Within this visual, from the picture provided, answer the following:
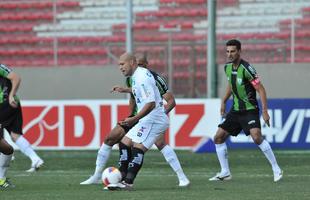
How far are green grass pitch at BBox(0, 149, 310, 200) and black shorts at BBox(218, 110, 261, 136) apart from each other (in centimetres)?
73

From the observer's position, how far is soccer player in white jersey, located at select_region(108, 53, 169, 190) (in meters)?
11.0

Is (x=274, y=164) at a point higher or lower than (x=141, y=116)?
lower

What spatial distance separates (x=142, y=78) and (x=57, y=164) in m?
6.25

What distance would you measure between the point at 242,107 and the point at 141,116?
2.72 metres

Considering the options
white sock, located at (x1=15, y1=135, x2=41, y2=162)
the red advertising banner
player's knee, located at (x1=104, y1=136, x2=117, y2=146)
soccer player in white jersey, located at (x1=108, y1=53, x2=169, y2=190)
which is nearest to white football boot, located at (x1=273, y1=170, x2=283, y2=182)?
soccer player in white jersey, located at (x1=108, y1=53, x2=169, y2=190)

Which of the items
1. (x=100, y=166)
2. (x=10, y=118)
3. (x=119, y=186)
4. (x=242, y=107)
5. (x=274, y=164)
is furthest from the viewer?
(x=10, y=118)

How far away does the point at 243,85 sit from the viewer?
515 inches

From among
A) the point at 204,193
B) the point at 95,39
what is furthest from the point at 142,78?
the point at 95,39

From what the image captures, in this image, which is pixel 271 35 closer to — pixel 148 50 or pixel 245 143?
pixel 148 50

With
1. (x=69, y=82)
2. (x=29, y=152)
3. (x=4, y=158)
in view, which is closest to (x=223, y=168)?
(x=4, y=158)

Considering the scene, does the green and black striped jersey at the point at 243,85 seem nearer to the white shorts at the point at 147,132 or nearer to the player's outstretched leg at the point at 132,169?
the white shorts at the point at 147,132

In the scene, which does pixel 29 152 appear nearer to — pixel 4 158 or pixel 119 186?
pixel 4 158

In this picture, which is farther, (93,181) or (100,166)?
(100,166)

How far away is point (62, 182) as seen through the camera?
504 inches
